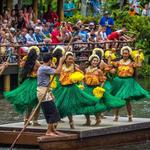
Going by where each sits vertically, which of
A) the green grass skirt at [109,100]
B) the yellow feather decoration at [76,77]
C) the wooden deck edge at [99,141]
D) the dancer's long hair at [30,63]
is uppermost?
the dancer's long hair at [30,63]

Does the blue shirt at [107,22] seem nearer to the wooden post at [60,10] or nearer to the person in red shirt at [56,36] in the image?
the wooden post at [60,10]

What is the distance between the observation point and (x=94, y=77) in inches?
725

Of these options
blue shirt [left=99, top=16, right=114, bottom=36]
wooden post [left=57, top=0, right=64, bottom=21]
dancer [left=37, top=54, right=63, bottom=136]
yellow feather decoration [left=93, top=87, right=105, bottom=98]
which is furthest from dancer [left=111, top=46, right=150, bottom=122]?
wooden post [left=57, top=0, right=64, bottom=21]

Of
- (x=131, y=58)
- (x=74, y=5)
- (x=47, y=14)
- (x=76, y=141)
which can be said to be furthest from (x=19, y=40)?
(x=74, y=5)

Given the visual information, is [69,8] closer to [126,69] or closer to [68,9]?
[68,9]

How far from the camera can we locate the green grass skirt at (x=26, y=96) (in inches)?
711

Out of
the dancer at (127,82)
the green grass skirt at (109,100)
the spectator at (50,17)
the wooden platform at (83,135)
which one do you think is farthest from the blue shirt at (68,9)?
the green grass skirt at (109,100)

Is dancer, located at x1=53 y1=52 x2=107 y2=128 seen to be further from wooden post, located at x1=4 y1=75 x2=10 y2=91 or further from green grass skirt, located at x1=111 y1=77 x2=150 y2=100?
wooden post, located at x1=4 y1=75 x2=10 y2=91

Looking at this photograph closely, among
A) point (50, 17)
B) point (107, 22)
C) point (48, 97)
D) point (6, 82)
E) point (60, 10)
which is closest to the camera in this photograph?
point (48, 97)

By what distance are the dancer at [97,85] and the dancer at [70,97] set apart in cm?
55

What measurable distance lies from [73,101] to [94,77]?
1.14 m

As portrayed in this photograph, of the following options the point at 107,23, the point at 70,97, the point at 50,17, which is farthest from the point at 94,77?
the point at 50,17

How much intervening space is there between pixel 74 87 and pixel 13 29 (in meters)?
12.9

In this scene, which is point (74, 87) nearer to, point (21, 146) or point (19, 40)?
point (21, 146)
